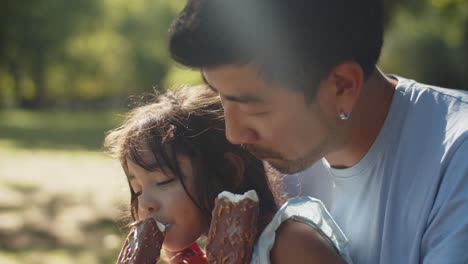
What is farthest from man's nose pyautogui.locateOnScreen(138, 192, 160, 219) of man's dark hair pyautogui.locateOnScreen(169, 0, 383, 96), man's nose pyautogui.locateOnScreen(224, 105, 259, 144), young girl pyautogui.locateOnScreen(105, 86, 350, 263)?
man's dark hair pyautogui.locateOnScreen(169, 0, 383, 96)

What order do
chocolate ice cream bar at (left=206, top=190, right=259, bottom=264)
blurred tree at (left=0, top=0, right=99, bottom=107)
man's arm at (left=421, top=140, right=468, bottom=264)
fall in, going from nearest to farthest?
man's arm at (left=421, top=140, right=468, bottom=264) < chocolate ice cream bar at (left=206, top=190, right=259, bottom=264) < blurred tree at (left=0, top=0, right=99, bottom=107)

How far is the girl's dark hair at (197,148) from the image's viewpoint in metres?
2.58

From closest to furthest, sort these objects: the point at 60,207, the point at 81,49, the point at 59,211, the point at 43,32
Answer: the point at 59,211 < the point at 60,207 < the point at 43,32 < the point at 81,49

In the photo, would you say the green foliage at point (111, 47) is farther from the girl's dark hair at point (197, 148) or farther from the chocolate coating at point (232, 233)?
the chocolate coating at point (232, 233)

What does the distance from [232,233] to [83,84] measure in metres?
50.9

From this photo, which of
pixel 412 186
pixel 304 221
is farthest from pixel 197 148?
pixel 412 186

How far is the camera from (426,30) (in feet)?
73.5

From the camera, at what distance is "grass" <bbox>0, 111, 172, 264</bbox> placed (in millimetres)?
6699

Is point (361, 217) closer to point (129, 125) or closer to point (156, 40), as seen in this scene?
point (129, 125)

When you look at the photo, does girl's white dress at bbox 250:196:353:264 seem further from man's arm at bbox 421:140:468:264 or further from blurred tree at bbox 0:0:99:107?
blurred tree at bbox 0:0:99:107

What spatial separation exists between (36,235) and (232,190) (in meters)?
5.45

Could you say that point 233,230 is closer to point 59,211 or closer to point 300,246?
point 300,246

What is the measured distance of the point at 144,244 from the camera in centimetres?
235

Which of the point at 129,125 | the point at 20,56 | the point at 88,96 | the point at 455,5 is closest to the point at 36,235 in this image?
the point at 129,125
